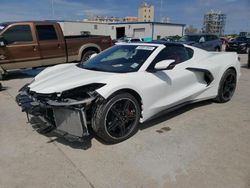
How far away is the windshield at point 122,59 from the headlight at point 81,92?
1.75 ft

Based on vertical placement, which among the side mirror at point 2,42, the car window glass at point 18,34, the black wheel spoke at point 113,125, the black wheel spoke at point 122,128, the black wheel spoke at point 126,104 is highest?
the car window glass at point 18,34

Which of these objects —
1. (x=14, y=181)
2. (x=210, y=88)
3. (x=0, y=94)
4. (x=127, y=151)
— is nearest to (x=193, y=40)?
(x=210, y=88)

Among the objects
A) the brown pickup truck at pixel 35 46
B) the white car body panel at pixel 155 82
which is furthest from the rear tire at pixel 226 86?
the brown pickup truck at pixel 35 46

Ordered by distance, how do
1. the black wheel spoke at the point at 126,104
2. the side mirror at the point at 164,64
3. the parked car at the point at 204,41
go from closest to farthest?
the black wheel spoke at the point at 126,104 → the side mirror at the point at 164,64 → the parked car at the point at 204,41

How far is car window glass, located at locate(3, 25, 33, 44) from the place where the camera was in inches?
319

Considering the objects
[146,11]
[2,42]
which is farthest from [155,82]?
[146,11]

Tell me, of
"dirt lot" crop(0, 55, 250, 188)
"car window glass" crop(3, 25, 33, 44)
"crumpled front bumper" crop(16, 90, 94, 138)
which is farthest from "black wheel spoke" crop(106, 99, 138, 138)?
"car window glass" crop(3, 25, 33, 44)

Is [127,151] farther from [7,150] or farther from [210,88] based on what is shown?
[210,88]

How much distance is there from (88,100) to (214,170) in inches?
69.5

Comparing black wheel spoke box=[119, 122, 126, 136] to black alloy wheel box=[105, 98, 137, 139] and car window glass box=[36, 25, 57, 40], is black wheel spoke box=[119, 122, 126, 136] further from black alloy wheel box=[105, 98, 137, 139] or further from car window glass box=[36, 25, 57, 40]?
car window glass box=[36, 25, 57, 40]

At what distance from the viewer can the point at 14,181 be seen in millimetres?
2682

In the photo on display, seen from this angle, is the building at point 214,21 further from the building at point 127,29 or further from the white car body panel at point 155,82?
the white car body panel at point 155,82

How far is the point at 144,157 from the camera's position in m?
3.13

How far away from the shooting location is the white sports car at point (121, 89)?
10.5ft
